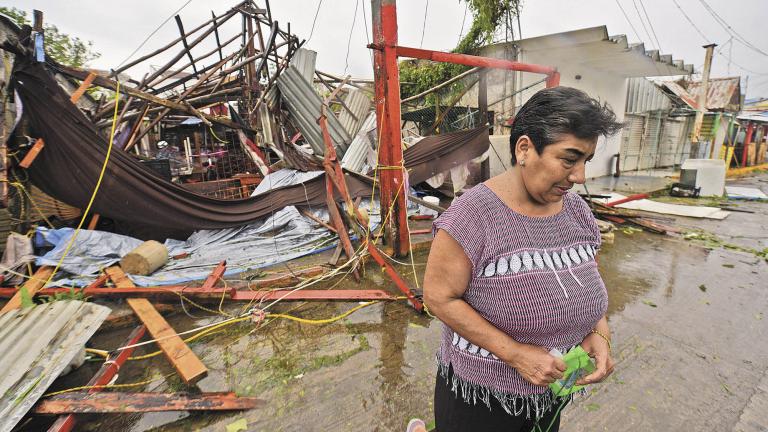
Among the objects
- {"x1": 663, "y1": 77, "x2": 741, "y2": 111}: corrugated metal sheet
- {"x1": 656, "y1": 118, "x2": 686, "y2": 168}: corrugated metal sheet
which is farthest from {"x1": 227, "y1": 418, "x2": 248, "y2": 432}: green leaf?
{"x1": 663, "y1": 77, "x2": 741, "y2": 111}: corrugated metal sheet

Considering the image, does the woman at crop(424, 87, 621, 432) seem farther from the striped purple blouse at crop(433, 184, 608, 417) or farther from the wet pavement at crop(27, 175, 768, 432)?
the wet pavement at crop(27, 175, 768, 432)

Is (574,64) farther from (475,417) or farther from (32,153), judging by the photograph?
(32,153)

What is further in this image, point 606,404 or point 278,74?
point 278,74

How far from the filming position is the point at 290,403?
2.19 meters

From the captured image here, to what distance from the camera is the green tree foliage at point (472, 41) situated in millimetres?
8109

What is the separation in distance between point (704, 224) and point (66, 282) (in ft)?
34.0

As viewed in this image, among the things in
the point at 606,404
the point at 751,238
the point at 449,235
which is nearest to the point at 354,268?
the point at 606,404

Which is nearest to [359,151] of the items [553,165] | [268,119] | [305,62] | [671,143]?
[268,119]

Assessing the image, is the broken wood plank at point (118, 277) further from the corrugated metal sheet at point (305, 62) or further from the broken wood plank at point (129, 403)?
the corrugated metal sheet at point (305, 62)

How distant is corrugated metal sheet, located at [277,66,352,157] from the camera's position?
591cm

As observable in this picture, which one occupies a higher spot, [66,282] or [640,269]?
[66,282]

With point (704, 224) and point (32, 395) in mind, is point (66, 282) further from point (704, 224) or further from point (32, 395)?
point (704, 224)

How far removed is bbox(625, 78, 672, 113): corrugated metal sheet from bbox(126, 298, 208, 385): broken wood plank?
1625 cm

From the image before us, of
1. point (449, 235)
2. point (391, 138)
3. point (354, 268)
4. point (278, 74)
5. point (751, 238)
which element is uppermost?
point (278, 74)
